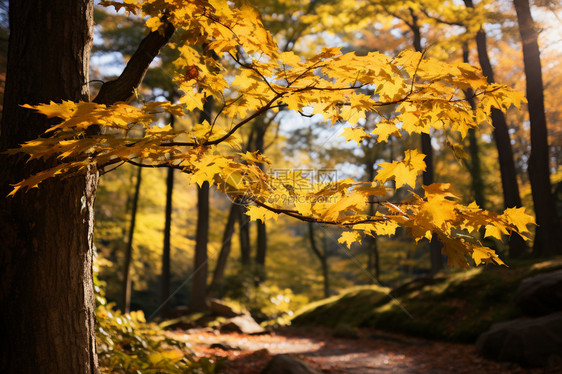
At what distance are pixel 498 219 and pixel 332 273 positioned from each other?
2459cm

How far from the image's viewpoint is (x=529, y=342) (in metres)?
5.23

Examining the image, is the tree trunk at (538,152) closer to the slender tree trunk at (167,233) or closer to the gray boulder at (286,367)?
the gray boulder at (286,367)

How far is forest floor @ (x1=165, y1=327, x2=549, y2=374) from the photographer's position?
5.59m

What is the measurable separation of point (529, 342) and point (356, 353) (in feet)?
10.1

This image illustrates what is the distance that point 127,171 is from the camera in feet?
48.8

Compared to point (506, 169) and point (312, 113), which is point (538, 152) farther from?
point (312, 113)

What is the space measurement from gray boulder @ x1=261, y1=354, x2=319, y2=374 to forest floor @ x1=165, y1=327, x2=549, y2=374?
483 mm

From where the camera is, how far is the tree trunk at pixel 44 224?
7.76ft

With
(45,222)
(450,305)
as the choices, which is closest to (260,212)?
(45,222)

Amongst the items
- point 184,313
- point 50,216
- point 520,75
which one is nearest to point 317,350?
point 184,313

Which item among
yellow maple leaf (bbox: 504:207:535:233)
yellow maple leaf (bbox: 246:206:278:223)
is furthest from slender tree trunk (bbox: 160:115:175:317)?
yellow maple leaf (bbox: 504:207:535:233)

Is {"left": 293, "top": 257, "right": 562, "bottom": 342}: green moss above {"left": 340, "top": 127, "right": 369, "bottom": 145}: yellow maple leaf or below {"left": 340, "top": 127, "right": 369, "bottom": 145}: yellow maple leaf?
below

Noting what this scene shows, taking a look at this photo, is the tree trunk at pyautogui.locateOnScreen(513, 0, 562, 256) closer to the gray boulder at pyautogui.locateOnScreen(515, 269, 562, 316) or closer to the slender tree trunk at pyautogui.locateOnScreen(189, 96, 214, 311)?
the gray boulder at pyautogui.locateOnScreen(515, 269, 562, 316)

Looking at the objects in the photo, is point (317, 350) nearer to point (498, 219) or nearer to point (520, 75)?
point (498, 219)
